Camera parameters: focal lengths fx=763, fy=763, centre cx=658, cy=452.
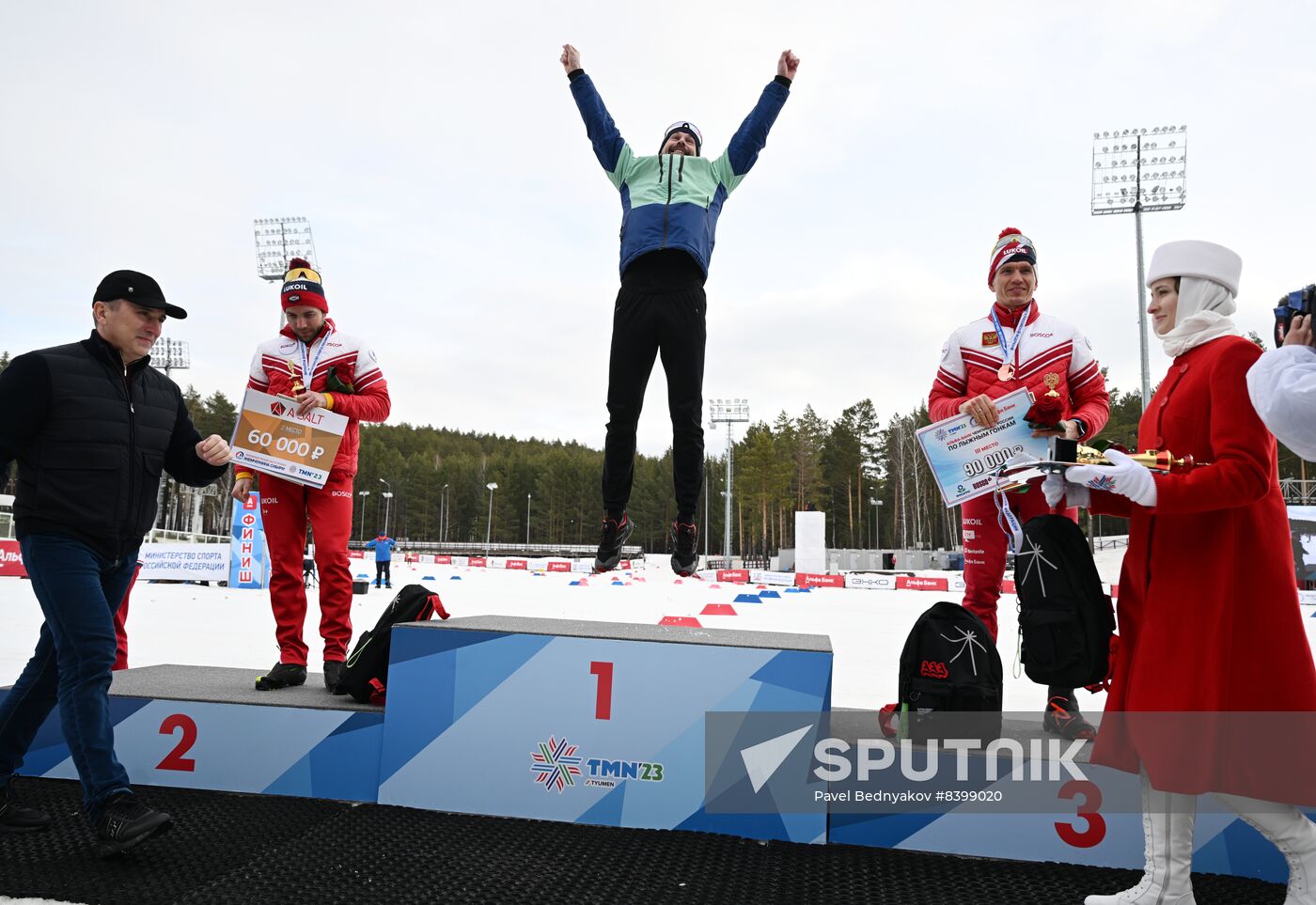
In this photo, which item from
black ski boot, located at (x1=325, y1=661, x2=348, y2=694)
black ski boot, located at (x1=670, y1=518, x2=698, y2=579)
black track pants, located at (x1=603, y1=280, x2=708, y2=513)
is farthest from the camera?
black ski boot, located at (x1=670, y1=518, x2=698, y2=579)

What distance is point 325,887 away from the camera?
101 inches

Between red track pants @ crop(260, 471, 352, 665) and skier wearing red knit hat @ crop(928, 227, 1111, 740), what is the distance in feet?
10.2

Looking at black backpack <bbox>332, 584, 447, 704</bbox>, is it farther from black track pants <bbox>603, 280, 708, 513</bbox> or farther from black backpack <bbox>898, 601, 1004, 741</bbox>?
black backpack <bbox>898, 601, 1004, 741</bbox>

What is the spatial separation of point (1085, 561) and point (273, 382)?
13.2ft

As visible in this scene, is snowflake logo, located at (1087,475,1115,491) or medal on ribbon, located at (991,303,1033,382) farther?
medal on ribbon, located at (991,303,1033,382)

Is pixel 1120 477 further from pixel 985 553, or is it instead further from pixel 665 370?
pixel 665 370

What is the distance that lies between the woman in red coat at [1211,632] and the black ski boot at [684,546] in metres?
2.03

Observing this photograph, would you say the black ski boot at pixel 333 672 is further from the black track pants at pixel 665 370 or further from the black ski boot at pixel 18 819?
the black track pants at pixel 665 370

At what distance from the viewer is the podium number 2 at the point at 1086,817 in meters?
2.88

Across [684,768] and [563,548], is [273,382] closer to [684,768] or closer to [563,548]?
[684,768]

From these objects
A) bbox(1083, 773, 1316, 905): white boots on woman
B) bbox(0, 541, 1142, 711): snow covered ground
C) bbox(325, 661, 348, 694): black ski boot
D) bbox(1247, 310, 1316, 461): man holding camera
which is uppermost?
bbox(1247, 310, 1316, 461): man holding camera

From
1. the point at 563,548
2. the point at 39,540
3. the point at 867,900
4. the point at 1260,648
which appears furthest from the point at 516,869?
the point at 563,548

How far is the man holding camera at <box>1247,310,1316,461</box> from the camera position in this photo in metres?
1.96

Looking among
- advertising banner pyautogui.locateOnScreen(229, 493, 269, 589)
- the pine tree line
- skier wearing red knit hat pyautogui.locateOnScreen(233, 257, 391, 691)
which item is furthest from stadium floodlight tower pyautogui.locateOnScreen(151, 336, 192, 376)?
skier wearing red knit hat pyautogui.locateOnScreen(233, 257, 391, 691)
